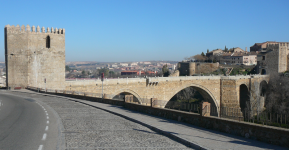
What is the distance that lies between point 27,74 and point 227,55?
6433cm

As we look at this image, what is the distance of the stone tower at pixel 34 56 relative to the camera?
2456 centimetres

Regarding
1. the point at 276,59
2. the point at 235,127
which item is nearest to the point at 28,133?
the point at 235,127

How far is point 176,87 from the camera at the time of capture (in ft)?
115

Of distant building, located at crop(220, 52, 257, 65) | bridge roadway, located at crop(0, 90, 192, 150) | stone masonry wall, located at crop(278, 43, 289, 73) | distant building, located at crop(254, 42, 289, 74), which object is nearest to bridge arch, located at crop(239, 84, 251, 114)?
distant building, located at crop(254, 42, 289, 74)

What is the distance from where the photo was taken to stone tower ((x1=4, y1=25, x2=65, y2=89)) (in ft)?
80.6

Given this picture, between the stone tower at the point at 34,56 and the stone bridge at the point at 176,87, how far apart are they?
74.9 inches

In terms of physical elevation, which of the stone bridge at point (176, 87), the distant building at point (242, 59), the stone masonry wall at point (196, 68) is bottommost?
the stone bridge at point (176, 87)

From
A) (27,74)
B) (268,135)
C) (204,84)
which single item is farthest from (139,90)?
(268,135)

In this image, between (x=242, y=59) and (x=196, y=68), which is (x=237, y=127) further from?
(x=242, y=59)

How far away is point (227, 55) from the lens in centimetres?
7844

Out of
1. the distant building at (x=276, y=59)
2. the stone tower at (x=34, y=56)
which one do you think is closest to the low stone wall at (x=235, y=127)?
the stone tower at (x=34, y=56)

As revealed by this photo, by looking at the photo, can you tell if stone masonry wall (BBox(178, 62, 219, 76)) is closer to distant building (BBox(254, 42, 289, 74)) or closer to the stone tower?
distant building (BBox(254, 42, 289, 74))

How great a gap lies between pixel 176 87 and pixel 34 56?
18.1m

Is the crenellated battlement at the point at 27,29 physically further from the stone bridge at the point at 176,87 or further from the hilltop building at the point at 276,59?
the hilltop building at the point at 276,59
